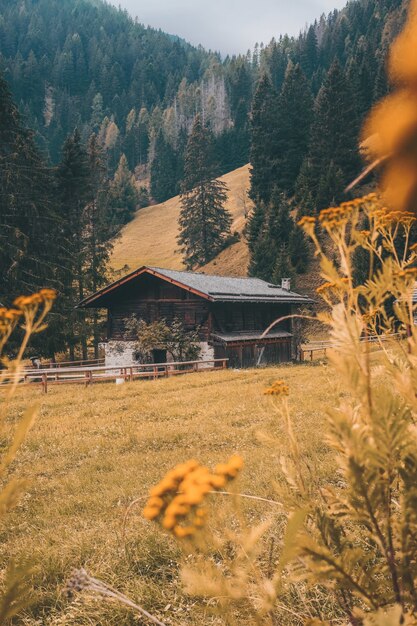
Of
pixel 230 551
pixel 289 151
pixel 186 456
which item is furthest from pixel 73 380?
pixel 289 151

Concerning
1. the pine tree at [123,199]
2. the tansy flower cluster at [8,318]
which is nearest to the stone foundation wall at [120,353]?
the tansy flower cluster at [8,318]

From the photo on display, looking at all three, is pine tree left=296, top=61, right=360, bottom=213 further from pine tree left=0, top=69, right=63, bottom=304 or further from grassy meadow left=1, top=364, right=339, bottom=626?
grassy meadow left=1, top=364, right=339, bottom=626

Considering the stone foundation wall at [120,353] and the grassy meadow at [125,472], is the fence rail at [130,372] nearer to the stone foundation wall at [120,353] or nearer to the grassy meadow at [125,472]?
the stone foundation wall at [120,353]

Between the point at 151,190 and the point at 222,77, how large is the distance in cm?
6090

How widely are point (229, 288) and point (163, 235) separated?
Result: 57660 millimetres

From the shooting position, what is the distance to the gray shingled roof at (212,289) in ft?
82.3

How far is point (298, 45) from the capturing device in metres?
131

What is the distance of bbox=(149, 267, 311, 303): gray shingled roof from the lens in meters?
25.2

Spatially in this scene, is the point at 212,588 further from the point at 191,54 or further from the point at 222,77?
the point at 191,54

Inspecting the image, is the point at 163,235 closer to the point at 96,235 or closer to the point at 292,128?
the point at 292,128

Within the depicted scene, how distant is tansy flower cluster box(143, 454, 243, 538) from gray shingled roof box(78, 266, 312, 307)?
2259 cm

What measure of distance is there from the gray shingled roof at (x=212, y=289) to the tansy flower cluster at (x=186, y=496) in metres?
22.6

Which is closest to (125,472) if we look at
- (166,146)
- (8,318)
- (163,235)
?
(8,318)

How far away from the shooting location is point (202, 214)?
62.9m
